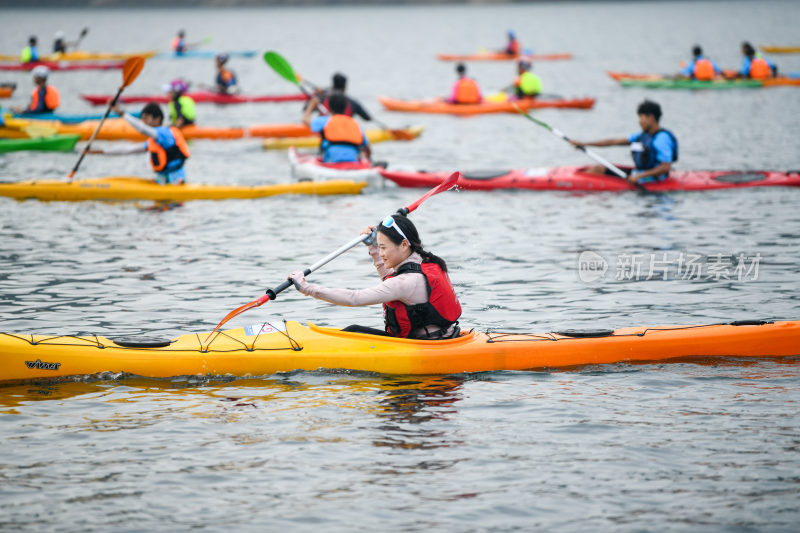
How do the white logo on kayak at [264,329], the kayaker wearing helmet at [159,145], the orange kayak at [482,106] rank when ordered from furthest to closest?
the orange kayak at [482,106] → the kayaker wearing helmet at [159,145] → the white logo on kayak at [264,329]

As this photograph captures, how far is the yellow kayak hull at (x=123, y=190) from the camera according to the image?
44.4 feet

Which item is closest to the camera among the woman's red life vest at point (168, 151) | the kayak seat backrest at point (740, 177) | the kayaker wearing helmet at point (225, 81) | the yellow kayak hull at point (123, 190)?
the woman's red life vest at point (168, 151)

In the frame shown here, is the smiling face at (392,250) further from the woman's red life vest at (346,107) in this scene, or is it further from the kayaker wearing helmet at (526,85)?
the kayaker wearing helmet at (526,85)

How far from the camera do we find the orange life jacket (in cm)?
2289

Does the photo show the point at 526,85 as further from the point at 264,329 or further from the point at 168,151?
the point at 264,329

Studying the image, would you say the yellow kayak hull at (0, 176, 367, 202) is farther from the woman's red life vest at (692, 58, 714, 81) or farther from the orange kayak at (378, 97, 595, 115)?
the woman's red life vest at (692, 58, 714, 81)

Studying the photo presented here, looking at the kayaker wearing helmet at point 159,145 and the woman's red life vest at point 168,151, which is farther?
the woman's red life vest at point 168,151

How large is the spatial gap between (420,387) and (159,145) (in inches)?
283

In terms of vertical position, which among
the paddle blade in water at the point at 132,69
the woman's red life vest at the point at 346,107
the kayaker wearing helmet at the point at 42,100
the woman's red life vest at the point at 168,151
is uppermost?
the kayaker wearing helmet at the point at 42,100

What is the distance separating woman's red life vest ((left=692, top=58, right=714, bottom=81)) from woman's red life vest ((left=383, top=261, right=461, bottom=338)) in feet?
69.0

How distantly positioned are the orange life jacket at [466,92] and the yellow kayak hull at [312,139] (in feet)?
12.0

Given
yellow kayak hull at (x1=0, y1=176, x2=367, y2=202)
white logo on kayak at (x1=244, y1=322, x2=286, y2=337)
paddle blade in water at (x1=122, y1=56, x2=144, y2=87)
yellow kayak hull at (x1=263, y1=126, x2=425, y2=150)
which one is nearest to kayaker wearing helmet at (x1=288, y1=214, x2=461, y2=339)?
white logo on kayak at (x1=244, y1=322, x2=286, y2=337)

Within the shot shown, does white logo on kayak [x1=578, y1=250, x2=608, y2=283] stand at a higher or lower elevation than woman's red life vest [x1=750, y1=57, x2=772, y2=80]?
lower

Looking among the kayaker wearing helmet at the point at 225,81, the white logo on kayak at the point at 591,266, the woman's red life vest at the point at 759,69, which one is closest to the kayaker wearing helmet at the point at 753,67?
the woman's red life vest at the point at 759,69
